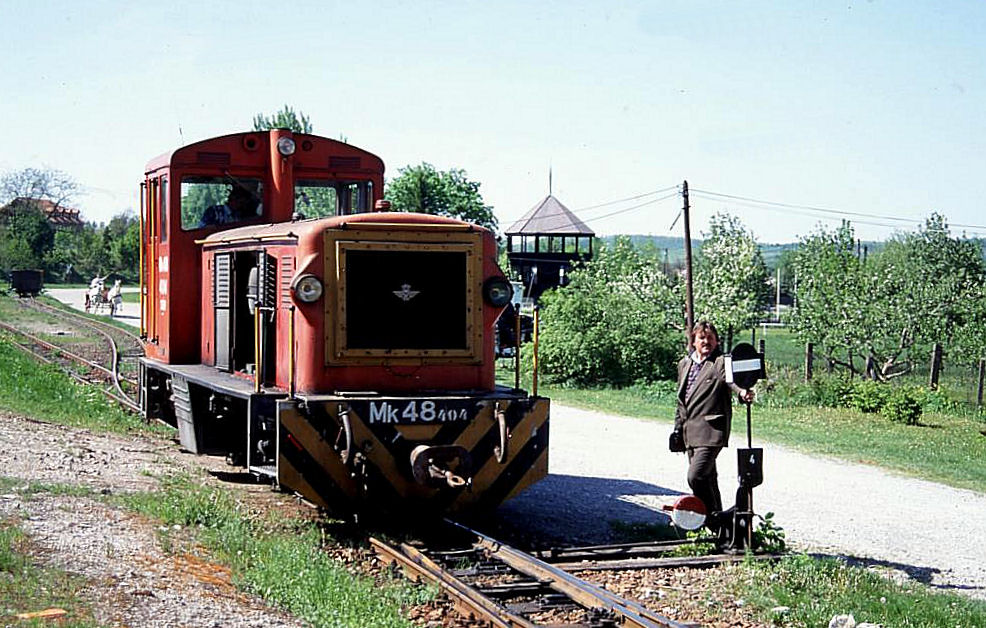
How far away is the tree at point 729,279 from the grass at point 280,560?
88.4 ft

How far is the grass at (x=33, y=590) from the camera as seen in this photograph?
594cm

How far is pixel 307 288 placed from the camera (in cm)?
899

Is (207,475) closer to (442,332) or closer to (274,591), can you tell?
(442,332)

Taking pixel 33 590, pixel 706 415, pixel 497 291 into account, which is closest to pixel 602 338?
pixel 497 291

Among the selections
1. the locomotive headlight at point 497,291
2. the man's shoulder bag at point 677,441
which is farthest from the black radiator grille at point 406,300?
the man's shoulder bag at point 677,441

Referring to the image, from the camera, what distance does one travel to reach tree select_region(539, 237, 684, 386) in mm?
28703

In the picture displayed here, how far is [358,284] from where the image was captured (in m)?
9.27

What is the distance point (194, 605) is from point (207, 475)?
184 inches

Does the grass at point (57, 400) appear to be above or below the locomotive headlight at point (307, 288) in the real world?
below

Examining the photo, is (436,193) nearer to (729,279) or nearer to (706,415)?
(729,279)

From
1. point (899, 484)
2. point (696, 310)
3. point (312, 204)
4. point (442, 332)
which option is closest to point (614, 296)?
point (696, 310)

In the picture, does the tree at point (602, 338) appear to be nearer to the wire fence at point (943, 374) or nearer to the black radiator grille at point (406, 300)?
the wire fence at point (943, 374)

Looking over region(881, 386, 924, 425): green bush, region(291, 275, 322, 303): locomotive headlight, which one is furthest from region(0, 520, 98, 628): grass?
region(881, 386, 924, 425): green bush

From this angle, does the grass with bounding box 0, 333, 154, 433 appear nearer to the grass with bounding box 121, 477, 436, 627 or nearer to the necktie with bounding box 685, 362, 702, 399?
the grass with bounding box 121, 477, 436, 627
